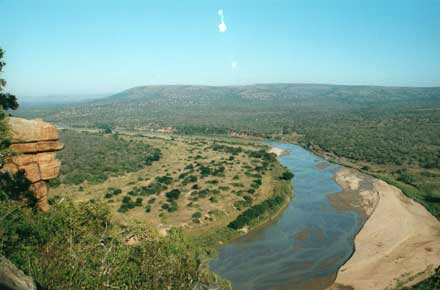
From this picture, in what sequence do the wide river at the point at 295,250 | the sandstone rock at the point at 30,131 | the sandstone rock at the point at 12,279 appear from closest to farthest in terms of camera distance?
the sandstone rock at the point at 12,279 → the sandstone rock at the point at 30,131 → the wide river at the point at 295,250

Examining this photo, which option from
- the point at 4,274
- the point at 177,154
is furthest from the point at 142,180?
the point at 4,274

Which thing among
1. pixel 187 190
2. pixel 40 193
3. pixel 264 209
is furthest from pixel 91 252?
pixel 187 190

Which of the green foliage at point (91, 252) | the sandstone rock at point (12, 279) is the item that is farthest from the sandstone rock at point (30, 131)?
the sandstone rock at point (12, 279)

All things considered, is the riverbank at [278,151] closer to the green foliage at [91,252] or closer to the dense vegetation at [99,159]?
the dense vegetation at [99,159]

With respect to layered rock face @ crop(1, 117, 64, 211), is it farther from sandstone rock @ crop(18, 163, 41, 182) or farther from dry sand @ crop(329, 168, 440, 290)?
dry sand @ crop(329, 168, 440, 290)

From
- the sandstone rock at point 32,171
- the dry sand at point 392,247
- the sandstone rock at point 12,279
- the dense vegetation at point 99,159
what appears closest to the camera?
the sandstone rock at point 12,279

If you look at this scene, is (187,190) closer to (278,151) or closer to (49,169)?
(49,169)
